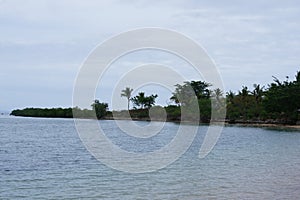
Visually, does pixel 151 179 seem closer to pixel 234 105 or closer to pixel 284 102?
pixel 284 102

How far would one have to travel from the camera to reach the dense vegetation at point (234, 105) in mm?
70562

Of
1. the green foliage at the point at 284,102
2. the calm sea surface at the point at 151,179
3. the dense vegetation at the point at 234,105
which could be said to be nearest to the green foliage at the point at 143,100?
the dense vegetation at the point at 234,105

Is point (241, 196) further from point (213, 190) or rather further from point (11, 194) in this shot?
point (11, 194)

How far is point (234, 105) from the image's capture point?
84.7 metres

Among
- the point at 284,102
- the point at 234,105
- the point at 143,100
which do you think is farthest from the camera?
the point at 143,100

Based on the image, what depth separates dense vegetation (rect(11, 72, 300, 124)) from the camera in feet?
232

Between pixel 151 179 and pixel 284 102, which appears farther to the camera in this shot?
pixel 284 102

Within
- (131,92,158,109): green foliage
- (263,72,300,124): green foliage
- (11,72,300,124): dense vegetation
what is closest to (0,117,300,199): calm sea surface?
(11,72,300,124): dense vegetation

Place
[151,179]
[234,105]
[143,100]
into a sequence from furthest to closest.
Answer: [143,100] < [234,105] < [151,179]

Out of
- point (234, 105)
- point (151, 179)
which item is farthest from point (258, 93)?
point (151, 179)

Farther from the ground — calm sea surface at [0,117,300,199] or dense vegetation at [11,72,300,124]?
dense vegetation at [11,72,300,124]

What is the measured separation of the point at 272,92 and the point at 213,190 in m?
59.4

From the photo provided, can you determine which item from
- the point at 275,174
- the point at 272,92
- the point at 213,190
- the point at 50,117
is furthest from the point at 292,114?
the point at 50,117

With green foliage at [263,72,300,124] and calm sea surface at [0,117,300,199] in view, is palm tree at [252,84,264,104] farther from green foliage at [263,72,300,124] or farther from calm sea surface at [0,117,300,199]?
calm sea surface at [0,117,300,199]
